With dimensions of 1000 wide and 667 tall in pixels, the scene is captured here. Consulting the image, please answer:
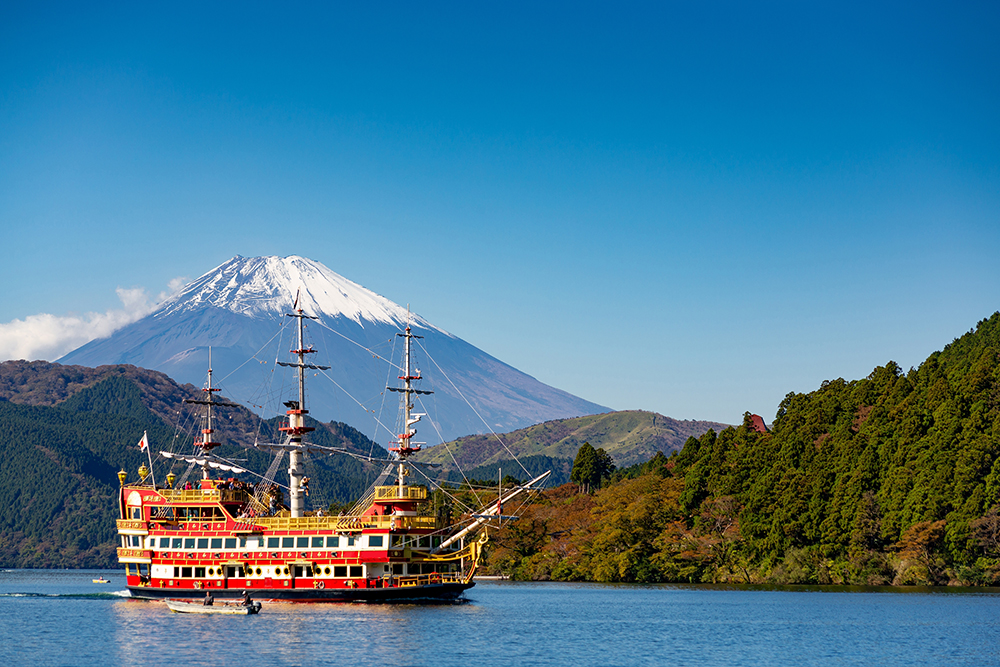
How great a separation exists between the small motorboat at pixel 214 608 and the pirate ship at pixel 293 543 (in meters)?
2.77

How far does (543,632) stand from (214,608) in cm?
2096

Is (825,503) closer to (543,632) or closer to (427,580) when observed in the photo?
(427,580)

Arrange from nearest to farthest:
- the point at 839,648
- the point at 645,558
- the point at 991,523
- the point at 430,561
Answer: the point at 839,648, the point at 430,561, the point at 991,523, the point at 645,558

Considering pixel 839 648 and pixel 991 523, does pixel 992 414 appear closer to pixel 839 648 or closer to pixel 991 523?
pixel 991 523

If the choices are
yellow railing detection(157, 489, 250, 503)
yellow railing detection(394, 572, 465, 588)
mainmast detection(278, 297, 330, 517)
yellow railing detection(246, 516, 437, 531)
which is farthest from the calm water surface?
mainmast detection(278, 297, 330, 517)

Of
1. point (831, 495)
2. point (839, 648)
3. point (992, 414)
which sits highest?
point (992, 414)

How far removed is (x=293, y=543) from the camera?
67.7 metres

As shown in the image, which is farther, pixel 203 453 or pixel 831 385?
pixel 831 385

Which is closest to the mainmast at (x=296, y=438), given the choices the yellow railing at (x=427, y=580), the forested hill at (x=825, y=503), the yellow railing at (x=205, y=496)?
Result: the yellow railing at (x=205, y=496)

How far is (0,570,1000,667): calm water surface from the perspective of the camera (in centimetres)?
4553

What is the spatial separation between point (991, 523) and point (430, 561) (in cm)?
3753

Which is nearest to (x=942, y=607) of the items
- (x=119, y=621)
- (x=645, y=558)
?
(x=645, y=558)

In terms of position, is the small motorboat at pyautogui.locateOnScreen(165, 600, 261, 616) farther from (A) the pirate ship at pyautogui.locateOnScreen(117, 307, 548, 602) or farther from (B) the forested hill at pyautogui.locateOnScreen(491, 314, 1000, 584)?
(B) the forested hill at pyautogui.locateOnScreen(491, 314, 1000, 584)

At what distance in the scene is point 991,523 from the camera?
75.4 m
